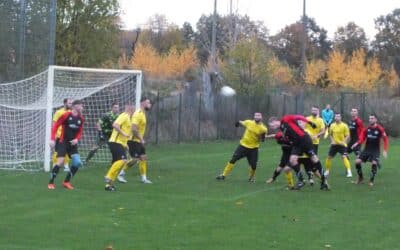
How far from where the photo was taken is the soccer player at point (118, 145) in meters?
16.3

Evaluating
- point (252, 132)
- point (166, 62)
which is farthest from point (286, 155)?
point (166, 62)

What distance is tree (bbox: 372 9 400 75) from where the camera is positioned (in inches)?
3189

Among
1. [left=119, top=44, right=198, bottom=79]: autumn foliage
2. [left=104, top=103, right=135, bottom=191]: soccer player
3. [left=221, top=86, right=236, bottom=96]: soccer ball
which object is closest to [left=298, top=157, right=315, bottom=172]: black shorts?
[left=104, top=103, right=135, bottom=191]: soccer player

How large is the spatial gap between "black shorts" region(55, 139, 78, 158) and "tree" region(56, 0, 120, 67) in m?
18.7

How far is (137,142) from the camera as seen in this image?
18.0 meters

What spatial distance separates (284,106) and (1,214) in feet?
100

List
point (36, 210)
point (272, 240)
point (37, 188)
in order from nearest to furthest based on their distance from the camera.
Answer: point (272, 240), point (36, 210), point (37, 188)

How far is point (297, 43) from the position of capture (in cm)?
9100

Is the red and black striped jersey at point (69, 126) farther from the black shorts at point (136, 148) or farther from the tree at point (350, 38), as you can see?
the tree at point (350, 38)

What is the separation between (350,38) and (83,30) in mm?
58273

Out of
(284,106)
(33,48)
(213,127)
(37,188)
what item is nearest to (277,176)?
(37,188)

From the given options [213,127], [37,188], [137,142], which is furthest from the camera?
[213,127]

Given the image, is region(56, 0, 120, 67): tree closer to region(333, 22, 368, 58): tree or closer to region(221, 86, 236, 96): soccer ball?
region(221, 86, 236, 96): soccer ball

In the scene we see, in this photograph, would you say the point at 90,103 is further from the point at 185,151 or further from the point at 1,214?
the point at 1,214
